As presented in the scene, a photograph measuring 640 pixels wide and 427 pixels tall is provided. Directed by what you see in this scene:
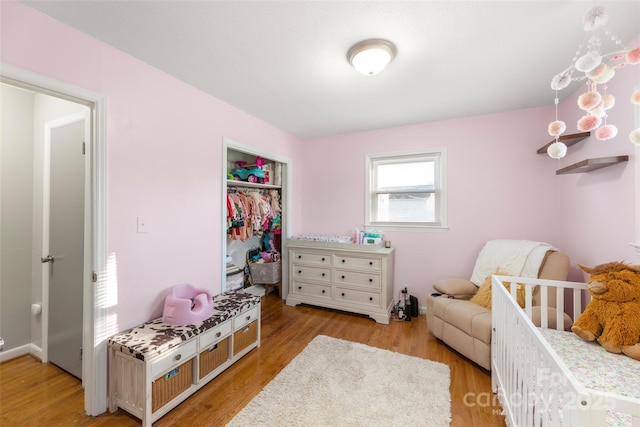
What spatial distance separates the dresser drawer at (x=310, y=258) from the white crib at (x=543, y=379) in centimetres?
185

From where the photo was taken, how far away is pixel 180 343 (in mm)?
1643

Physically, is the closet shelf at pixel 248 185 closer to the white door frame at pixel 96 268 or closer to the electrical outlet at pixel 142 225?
the electrical outlet at pixel 142 225

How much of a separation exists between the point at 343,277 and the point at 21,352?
3072 mm

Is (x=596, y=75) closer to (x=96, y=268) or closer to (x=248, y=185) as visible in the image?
(x=96, y=268)

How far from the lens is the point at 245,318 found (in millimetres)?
2219

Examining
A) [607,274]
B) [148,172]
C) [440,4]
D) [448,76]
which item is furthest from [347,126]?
[607,274]

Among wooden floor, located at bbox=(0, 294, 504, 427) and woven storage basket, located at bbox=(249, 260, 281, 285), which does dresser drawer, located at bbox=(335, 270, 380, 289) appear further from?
woven storage basket, located at bbox=(249, 260, 281, 285)

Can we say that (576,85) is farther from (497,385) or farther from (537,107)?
(497,385)

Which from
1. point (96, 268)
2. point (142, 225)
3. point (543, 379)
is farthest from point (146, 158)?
point (543, 379)

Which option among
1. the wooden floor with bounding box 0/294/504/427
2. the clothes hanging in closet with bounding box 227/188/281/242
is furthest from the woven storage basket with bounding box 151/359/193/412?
the clothes hanging in closet with bounding box 227/188/281/242

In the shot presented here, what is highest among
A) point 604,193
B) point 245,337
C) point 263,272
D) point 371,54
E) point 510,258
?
point 371,54

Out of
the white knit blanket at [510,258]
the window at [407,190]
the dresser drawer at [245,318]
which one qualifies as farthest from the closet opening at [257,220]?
the white knit blanket at [510,258]

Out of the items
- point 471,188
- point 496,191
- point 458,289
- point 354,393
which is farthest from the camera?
point 471,188

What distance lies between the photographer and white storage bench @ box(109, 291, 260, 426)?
4.90 ft
